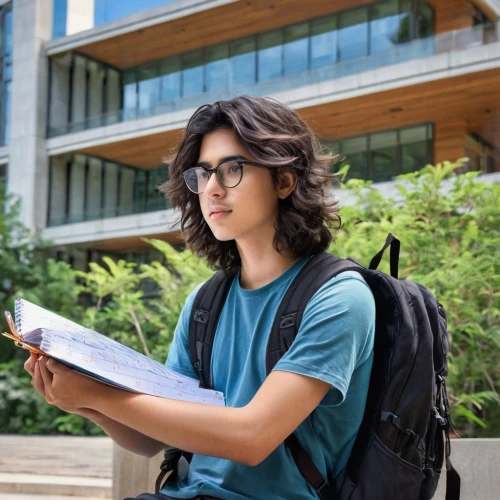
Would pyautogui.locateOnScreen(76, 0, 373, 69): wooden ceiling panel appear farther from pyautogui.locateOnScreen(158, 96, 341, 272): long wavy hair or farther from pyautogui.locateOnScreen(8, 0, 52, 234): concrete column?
pyautogui.locateOnScreen(158, 96, 341, 272): long wavy hair

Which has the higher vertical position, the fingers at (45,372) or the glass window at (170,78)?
the glass window at (170,78)

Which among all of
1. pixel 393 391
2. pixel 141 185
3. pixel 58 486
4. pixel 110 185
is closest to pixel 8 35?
pixel 110 185

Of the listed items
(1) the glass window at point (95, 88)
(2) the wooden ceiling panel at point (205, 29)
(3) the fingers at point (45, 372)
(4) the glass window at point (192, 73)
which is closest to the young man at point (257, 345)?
(3) the fingers at point (45, 372)

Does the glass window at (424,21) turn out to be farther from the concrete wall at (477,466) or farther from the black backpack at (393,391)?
the black backpack at (393,391)

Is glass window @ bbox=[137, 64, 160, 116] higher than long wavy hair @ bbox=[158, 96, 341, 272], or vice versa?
glass window @ bbox=[137, 64, 160, 116]

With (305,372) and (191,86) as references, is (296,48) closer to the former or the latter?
(191,86)

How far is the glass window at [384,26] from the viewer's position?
68.5 feet

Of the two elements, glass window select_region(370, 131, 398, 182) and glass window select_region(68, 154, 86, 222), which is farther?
glass window select_region(68, 154, 86, 222)

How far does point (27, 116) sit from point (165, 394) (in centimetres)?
2499

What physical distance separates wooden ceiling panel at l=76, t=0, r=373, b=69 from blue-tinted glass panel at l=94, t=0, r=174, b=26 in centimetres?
60

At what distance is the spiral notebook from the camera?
154 centimetres

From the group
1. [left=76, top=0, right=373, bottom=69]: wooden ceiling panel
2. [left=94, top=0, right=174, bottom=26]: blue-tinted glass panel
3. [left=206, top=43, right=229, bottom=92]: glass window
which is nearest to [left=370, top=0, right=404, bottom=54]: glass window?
[left=76, top=0, right=373, bottom=69]: wooden ceiling panel

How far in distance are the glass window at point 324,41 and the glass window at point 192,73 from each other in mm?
3848

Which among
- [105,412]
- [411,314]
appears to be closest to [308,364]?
[411,314]
